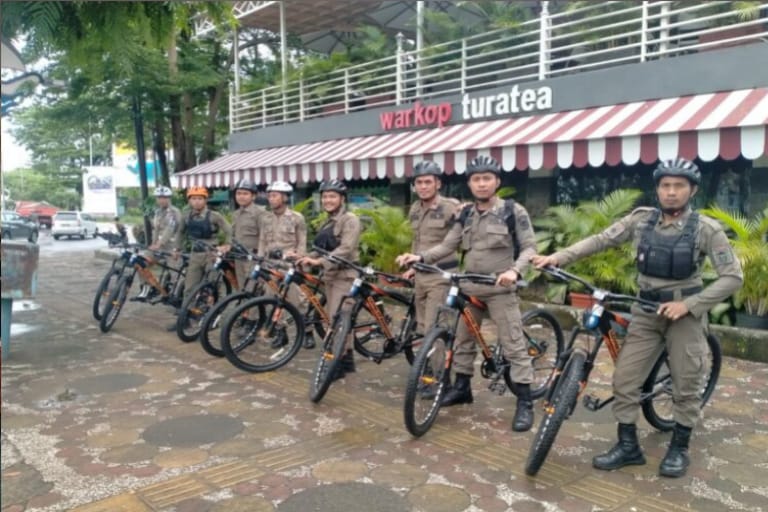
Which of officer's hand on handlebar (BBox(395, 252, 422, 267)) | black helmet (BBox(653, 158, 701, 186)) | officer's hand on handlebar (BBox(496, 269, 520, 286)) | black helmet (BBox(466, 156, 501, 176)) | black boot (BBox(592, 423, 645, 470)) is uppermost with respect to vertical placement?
black helmet (BBox(466, 156, 501, 176))

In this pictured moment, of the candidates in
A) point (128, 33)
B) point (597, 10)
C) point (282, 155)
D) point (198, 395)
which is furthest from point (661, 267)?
point (282, 155)

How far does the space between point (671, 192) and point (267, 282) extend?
4013 millimetres

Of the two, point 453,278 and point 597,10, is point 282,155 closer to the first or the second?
point 597,10

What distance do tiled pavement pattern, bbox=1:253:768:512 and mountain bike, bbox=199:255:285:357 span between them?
308mm

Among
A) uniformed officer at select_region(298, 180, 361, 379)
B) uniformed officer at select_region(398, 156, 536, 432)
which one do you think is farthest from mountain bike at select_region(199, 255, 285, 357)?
uniformed officer at select_region(398, 156, 536, 432)

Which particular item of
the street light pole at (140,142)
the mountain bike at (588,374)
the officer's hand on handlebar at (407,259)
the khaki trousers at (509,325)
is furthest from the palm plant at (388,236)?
the street light pole at (140,142)

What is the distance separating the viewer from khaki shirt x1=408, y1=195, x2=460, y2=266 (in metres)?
5.31

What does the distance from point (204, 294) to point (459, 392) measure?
11.7ft

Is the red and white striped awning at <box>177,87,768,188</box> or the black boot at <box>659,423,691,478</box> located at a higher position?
the red and white striped awning at <box>177,87,768,188</box>

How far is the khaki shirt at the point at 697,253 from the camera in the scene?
364 cm

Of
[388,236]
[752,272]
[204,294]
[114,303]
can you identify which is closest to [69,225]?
[388,236]

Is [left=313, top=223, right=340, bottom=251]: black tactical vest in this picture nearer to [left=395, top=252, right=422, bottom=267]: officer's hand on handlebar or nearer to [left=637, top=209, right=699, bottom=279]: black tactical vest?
[left=395, top=252, right=422, bottom=267]: officer's hand on handlebar

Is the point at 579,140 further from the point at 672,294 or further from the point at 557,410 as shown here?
the point at 557,410

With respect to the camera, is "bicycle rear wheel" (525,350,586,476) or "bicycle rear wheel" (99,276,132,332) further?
"bicycle rear wheel" (99,276,132,332)
